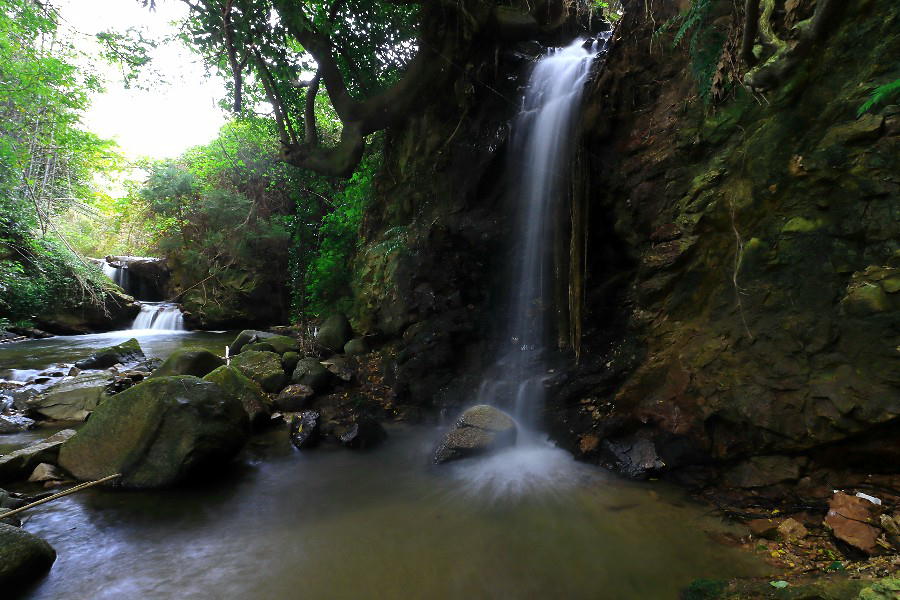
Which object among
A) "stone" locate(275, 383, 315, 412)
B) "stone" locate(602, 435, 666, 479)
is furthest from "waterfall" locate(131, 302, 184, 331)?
"stone" locate(602, 435, 666, 479)

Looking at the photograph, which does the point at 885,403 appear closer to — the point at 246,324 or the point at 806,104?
the point at 806,104

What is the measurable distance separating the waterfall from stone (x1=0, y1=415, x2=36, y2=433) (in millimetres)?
9746

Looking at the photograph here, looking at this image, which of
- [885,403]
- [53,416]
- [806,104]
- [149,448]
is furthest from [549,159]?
[53,416]

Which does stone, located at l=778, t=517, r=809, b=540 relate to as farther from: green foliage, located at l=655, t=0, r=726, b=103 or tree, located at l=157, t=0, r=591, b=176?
tree, located at l=157, t=0, r=591, b=176

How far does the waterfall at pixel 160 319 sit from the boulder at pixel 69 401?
8812 millimetres

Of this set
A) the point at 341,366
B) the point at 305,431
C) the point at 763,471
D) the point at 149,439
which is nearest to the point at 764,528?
the point at 763,471

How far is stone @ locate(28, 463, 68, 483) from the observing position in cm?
383

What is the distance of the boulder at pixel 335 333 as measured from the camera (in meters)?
8.33

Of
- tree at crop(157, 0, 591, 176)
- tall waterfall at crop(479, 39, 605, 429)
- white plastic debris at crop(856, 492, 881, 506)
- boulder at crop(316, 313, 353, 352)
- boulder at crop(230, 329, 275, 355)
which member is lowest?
white plastic debris at crop(856, 492, 881, 506)

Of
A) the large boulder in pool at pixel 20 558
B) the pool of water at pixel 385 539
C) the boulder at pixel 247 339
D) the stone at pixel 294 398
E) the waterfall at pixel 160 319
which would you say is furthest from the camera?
the waterfall at pixel 160 319

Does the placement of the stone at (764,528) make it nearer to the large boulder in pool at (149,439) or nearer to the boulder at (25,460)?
the large boulder in pool at (149,439)

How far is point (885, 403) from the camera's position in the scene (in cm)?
275

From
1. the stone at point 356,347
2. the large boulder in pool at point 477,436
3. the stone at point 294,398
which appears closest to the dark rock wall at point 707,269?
the large boulder in pool at point 477,436

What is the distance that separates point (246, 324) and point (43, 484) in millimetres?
11383
